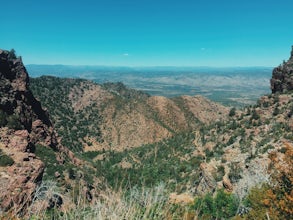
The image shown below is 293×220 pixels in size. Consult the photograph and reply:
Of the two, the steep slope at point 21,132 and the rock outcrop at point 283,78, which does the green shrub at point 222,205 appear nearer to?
the steep slope at point 21,132

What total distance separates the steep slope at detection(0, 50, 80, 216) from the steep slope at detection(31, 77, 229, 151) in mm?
36893

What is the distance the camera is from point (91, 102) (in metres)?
119

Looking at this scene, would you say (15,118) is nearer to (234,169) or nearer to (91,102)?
(234,169)

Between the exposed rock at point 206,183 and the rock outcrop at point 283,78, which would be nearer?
the exposed rock at point 206,183

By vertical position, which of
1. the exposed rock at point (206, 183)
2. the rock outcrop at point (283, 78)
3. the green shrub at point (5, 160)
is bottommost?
the exposed rock at point (206, 183)

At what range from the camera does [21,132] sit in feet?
115

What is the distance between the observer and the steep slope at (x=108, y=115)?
95.4 meters

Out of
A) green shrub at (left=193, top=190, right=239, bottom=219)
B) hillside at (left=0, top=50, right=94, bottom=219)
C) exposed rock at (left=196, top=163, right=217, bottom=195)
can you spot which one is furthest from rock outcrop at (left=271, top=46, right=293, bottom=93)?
hillside at (left=0, top=50, right=94, bottom=219)

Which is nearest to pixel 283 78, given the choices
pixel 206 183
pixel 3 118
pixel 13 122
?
pixel 206 183

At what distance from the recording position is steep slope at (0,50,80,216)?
86.5 feet

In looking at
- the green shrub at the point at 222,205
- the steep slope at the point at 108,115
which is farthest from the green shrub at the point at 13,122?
the steep slope at the point at 108,115

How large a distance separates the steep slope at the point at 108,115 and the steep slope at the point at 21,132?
36893 millimetres

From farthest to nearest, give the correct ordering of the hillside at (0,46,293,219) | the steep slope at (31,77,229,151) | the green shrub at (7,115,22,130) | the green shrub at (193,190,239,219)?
the steep slope at (31,77,229,151) < the green shrub at (7,115,22,130) < the green shrub at (193,190,239,219) < the hillside at (0,46,293,219)

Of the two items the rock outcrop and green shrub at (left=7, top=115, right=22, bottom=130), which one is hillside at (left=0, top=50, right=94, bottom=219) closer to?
green shrub at (left=7, top=115, right=22, bottom=130)
